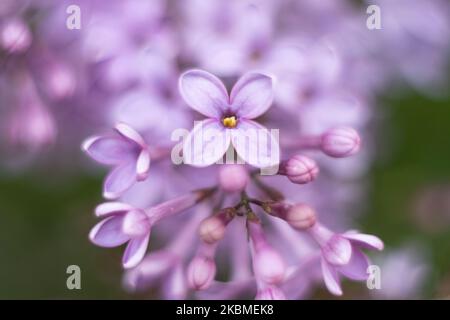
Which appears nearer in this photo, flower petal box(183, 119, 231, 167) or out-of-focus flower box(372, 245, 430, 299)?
flower petal box(183, 119, 231, 167)

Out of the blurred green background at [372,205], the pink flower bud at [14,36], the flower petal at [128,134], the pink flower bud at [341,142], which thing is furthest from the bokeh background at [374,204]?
the flower petal at [128,134]

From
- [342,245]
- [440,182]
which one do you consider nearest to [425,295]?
[440,182]

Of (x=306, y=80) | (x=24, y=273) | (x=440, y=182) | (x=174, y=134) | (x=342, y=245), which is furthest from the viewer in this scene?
(x=440, y=182)

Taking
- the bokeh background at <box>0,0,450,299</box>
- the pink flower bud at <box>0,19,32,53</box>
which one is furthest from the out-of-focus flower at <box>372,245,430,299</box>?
the pink flower bud at <box>0,19,32,53</box>

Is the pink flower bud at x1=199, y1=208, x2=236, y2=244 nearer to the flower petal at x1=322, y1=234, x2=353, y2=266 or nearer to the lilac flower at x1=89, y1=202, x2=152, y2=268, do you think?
the lilac flower at x1=89, y1=202, x2=152, y2=268
